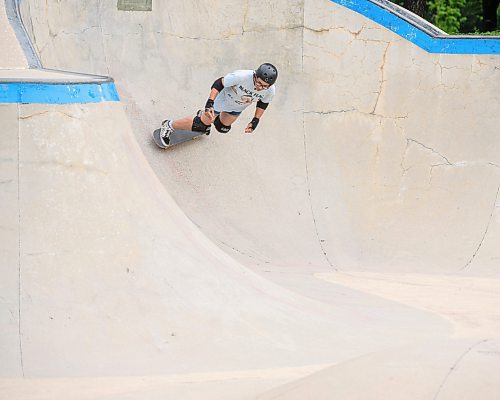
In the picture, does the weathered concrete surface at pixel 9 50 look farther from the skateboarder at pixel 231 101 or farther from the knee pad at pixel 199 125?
the knee pad at pixel 199 125

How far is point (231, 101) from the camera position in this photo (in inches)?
386

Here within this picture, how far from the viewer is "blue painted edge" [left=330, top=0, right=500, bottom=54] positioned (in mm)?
10273

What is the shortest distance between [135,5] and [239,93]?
7.03ft

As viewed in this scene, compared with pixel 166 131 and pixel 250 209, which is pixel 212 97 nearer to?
pixel 166 131

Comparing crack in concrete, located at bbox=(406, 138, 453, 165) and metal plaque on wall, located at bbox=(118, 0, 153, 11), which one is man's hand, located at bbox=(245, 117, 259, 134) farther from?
metal plaque on wall, located at bbox=(118, 0, 153, 11)

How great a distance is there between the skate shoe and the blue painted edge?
2402 mm

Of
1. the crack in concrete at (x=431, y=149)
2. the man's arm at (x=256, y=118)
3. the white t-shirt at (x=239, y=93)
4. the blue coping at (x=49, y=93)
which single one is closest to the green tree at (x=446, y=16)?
the crack in concrete at (x=431, y=149)

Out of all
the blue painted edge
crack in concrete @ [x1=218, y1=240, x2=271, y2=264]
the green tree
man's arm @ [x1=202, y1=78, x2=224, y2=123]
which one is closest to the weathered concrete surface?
man's arm @ [x1=202, y1=78, x2=224, y2=123]

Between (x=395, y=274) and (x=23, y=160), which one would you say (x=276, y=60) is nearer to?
(x=395, y=274)

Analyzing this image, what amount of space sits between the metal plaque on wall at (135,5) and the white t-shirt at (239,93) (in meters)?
1.75

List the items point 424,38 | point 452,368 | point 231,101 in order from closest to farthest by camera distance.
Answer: point 452,368 < point 231,101 < point 424,38

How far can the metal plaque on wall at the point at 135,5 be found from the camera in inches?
431

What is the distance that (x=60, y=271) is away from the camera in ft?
19.9

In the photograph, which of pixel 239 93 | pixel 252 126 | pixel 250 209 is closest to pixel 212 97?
pixel 239 93
